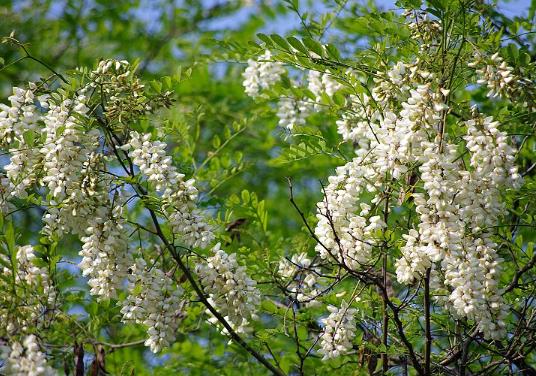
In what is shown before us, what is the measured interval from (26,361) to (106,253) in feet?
2.32

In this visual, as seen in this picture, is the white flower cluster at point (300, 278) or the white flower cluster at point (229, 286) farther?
the white flower cluster at point (300, 278)

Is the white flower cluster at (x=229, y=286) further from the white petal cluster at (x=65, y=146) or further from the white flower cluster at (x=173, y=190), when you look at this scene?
the white petal cluster at (x=65, y=146)

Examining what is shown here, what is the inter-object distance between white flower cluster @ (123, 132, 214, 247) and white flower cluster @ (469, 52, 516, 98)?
0.99 metres

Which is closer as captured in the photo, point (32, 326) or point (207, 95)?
point (32, 326)

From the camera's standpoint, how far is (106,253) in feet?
9.94

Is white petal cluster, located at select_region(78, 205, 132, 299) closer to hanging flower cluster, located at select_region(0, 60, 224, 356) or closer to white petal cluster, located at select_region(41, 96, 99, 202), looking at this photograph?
Result: hanging flower cluster, located at select_region(0, 60, 224, 356)

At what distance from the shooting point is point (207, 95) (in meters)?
7.58

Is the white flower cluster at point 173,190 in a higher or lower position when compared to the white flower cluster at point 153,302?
higher

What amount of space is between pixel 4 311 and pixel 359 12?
294cm

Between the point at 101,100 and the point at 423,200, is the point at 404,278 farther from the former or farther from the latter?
the point at 101,100

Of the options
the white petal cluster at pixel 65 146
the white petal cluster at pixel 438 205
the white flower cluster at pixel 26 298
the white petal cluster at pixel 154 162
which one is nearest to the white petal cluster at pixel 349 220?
the white petal cluster at pixel 438 205

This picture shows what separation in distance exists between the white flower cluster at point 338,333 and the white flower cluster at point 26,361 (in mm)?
1085

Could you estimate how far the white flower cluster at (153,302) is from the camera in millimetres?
3129

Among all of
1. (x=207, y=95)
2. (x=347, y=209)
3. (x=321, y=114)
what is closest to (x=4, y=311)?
(x=347, y=209)
